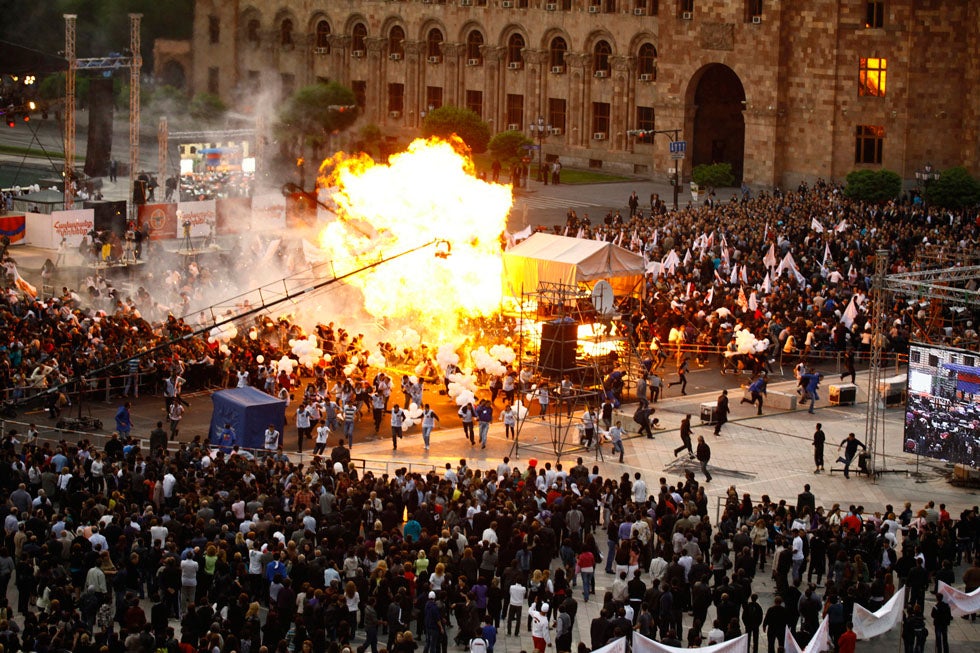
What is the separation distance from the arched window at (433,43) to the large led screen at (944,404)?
172 ft

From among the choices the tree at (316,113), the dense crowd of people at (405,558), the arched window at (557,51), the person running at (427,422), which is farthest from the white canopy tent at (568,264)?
the arched window at (557,51)

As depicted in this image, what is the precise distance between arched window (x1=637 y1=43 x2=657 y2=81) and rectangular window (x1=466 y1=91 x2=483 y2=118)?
953 cm

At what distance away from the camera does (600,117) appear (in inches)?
3002

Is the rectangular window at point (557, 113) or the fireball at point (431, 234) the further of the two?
the rectangular window at point (557, 113)

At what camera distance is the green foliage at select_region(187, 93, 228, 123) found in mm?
79938

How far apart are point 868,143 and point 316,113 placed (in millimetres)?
25549

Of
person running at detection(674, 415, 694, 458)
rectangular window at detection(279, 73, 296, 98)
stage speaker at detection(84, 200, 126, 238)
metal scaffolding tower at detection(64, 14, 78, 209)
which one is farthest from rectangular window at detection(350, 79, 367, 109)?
person running at detection(674, 415, 694, 458)

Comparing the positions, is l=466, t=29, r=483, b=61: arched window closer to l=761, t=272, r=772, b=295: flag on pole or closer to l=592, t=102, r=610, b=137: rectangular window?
l=592, t=102, r=610, b=137: rectangular window

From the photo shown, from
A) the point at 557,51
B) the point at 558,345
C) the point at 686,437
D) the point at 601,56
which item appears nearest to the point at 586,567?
the point at 686,437

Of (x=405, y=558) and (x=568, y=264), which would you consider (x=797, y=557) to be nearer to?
(x=405, y=558)

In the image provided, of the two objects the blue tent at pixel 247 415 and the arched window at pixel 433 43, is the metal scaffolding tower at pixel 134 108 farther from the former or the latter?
the blue tent at pixel 247 415

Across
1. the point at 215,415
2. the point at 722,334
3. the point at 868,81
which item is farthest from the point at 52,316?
the point at 868,81

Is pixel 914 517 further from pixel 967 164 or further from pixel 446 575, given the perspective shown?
pixel 967 164

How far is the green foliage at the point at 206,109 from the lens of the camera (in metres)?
79.9
